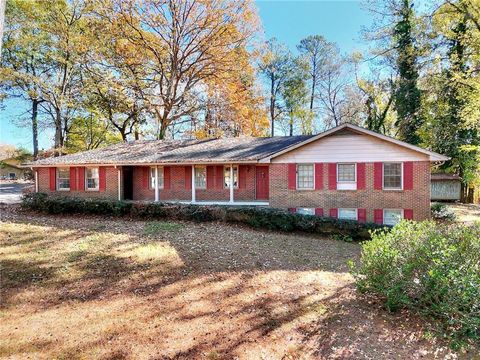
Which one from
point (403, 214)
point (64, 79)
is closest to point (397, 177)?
point (403, 214)

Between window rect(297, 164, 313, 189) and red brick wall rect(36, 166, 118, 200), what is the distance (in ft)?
36.3

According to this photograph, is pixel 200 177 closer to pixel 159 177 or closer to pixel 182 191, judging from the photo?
pixel 182 191

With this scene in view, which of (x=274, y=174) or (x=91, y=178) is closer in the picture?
(x=274, y=174)

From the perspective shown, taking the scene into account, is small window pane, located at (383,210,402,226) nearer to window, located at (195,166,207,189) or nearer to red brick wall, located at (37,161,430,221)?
red brick wall, located at (37,161,430,221)

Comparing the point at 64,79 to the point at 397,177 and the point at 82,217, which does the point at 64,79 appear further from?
the point at 397,177

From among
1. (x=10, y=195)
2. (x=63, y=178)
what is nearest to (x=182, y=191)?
(x=63, y=178)

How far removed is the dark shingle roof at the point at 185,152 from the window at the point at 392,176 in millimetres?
4476

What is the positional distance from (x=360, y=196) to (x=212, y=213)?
284 inches

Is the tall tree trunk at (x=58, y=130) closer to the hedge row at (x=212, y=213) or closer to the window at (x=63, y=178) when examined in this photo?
the window at (x=63, y=178)

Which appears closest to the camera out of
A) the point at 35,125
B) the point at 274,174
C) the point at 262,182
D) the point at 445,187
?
the point at 274,174

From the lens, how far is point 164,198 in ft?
60.6

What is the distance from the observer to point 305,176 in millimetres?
15211

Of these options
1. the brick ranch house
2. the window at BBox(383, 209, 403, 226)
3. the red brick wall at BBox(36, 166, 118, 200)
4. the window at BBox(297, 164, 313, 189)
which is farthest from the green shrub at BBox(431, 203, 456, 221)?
the red brick wall at BBox(36, 166, 118, 200)

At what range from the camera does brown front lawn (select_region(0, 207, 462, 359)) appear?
447 centimetres
